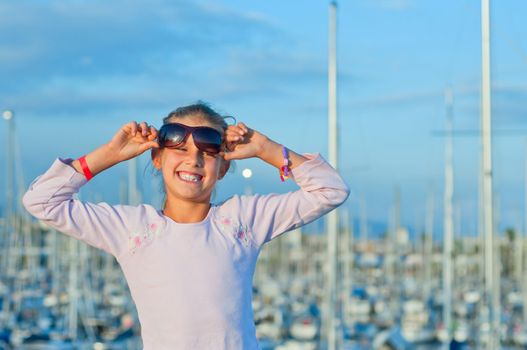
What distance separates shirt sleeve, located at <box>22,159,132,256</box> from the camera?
161 inches

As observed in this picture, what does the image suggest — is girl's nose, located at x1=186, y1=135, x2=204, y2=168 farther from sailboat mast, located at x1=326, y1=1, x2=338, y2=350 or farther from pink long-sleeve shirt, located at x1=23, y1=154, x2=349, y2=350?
sailboat mast, located at x1=326, y1=1, x2=338, y2=350

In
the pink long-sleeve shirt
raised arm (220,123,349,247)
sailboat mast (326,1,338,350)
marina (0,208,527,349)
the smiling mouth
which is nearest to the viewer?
the pink long-sleeve shirt

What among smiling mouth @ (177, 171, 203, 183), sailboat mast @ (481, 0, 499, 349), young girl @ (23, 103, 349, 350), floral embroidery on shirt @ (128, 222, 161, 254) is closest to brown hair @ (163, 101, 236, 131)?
young girl @ (23, 103, 349, 350)

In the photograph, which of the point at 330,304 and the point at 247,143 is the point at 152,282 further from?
the point at 330,304

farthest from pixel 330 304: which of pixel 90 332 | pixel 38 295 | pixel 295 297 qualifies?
pixel 295 297

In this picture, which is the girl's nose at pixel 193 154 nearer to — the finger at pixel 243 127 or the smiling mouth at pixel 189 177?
the smiling mouth at pixel 189 177

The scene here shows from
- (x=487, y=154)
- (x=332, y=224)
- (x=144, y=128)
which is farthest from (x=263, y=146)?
(x=332, y=224)

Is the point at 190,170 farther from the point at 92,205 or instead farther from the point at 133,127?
the point at 92,205

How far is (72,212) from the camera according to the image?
409 cm

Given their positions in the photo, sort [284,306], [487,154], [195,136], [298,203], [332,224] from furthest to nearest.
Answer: [284,306] < [332,224] < [487,154] < [298,203] < [195,136]

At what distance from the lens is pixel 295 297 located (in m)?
52.1

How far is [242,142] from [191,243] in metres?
0.39

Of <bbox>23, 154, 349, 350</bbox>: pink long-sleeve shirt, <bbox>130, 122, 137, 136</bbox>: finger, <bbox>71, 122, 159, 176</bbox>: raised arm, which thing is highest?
<bbox>130, 122, 137, 136</bbox>: finger

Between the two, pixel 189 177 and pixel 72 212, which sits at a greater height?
pixel 189 177
